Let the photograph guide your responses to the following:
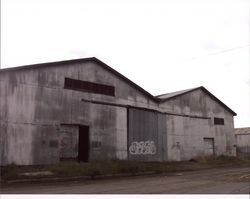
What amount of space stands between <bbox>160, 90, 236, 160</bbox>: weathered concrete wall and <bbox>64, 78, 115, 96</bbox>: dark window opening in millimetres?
6939

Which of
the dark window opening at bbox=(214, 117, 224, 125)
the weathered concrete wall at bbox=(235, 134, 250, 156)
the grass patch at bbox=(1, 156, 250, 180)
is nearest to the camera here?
the grass patch at bbox=(1, 156, 250, 180)

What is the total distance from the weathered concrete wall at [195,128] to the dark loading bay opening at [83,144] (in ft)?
31.1

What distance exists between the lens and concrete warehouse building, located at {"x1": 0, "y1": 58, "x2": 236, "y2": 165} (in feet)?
70.9

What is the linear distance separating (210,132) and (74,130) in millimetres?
17929

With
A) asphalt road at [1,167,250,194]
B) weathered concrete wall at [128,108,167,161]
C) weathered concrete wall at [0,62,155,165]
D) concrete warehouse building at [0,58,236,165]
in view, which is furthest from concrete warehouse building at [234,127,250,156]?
asphalt road at [1,167,250,194]

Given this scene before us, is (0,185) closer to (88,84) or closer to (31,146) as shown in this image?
(31,146)

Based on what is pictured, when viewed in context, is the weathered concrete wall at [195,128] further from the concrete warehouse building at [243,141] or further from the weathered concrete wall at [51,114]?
the concrete warehouse building at [243,141]

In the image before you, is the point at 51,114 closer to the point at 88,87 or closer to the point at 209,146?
the point at 88,87

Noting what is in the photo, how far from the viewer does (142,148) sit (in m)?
29.1

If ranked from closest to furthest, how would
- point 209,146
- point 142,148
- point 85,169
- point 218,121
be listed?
point 85,169, point 142,148, point 209,146, point 218,121

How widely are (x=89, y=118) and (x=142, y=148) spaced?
20.5ft

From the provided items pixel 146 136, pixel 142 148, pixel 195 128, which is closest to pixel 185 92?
pixel 195 128

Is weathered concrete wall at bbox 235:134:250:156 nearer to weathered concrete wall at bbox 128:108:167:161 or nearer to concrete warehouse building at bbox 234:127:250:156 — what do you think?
concrete warehouse building at bbox 234:127:250:156

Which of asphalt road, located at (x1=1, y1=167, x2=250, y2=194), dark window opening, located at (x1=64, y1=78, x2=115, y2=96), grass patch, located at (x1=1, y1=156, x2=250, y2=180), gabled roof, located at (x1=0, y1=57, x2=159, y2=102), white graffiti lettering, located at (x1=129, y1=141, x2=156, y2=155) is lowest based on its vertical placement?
asphalt road, located at (x1=1, y1=167, x2=250, y2=194)
